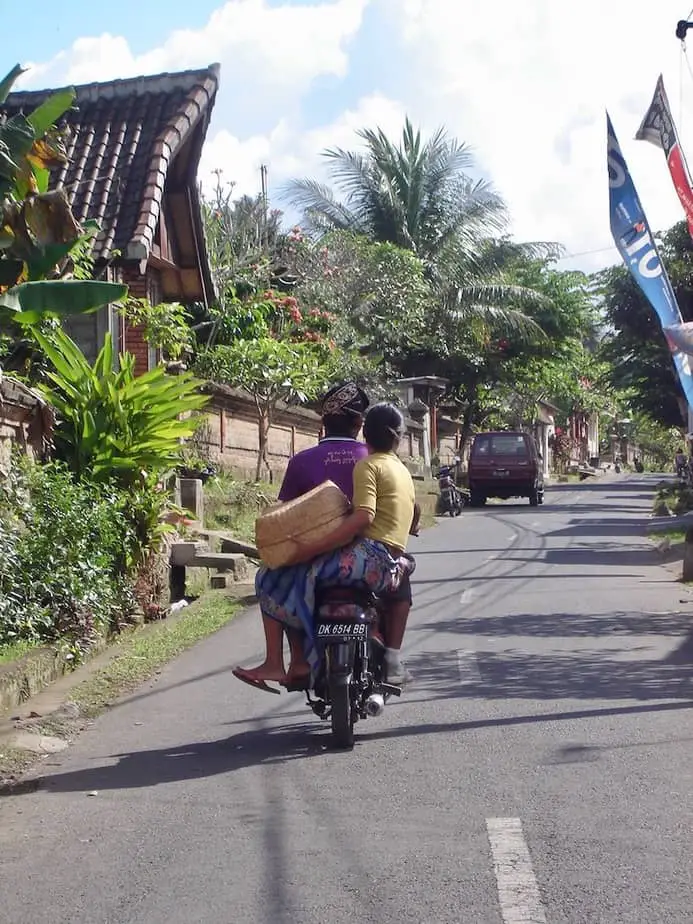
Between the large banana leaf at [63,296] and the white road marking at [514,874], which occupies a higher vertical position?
the large banana leaf at [63,296]

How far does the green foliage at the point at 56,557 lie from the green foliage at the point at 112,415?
0.69 m

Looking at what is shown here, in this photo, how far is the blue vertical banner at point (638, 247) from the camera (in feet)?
47.2

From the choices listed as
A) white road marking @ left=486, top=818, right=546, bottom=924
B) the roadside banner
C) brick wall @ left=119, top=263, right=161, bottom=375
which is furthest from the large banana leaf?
brick wall @ left=119, top=263, right=161, bottom=375

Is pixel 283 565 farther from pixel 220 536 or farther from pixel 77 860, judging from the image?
pixel 220 536

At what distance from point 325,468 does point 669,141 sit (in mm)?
8793

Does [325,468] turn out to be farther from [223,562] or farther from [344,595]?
[223,562]

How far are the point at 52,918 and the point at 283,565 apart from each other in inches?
110

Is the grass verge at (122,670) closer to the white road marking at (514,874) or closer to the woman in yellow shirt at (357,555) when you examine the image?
the woman in yellow shirt at (357,555)

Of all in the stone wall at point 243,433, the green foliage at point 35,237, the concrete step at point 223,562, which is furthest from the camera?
the stone wall at point 243,433

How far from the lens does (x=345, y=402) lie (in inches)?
291

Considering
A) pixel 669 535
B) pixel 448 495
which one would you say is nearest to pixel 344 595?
pixel 669 535

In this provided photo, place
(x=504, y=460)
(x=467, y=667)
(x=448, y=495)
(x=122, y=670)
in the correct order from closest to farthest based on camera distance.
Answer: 1. (x=467, y=667)
2. (x=122, y=670)
3. (x=448, y=495)
4. (x=504, y=460)

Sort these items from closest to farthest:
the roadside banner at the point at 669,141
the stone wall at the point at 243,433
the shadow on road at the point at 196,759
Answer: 1. the shadow on road at the point at 196,759
2. the roadside banner at the point at 669,141
3. the stone wall at the point at 243,433

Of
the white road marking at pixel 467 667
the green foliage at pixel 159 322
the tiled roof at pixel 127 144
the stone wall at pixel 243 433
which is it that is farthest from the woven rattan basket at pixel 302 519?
the stone wall at pixel 243 433
